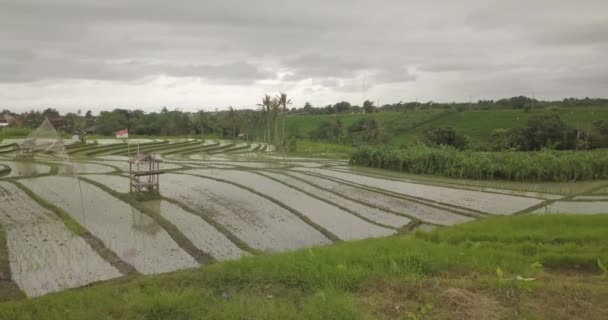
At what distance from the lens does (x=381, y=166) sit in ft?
78.8

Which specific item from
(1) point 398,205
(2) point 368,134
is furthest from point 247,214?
(2) point 368,134

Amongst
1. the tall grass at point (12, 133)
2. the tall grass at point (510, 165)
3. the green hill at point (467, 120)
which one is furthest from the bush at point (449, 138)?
the tall grass at point (12, 133)

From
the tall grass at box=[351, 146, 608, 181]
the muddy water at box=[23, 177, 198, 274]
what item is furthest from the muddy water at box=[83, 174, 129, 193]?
the tall grass at box=[351, 146, 608, 181]

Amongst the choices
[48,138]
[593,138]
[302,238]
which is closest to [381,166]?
[302,238]

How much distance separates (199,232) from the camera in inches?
379

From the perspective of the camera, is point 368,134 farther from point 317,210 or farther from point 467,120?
point 317,210

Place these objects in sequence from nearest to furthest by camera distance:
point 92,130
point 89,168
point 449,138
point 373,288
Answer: point 373,288 → point 89,168 → point 449,138 → point 92,130

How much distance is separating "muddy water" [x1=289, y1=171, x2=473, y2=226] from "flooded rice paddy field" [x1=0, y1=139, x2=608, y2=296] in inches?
1.3

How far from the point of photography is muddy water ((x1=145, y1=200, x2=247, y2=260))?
8328 mm

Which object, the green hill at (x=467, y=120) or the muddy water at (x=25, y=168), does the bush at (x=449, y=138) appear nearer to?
the green hill at (x=467, y=120)

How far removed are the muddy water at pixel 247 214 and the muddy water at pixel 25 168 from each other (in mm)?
5863

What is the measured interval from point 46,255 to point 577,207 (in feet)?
46.6

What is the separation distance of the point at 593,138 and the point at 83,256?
3907cm

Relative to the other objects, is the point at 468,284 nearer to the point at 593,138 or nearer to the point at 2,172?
the point at 2,172
